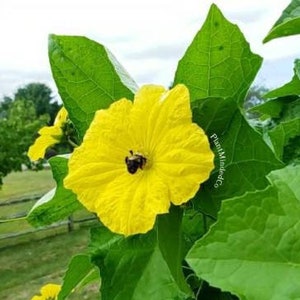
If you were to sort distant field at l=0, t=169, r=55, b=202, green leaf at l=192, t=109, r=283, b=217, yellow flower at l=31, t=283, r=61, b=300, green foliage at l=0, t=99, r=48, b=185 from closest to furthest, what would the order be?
green leaf at l=192, t=109, r=283, b=217 < yellow flower at l=31, t=283, r=61, b=300 < green foliage at l=0, t=99, r=48, b=185 < distant field at l=0, t=169, r=55, b=202

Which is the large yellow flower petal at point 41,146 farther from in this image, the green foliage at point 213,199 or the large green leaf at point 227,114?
the large green leaf at point 227,114

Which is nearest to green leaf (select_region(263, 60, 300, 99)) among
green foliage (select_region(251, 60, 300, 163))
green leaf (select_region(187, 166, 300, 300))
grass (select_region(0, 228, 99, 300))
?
green foliage (select_region(251, 60, 300, 163))

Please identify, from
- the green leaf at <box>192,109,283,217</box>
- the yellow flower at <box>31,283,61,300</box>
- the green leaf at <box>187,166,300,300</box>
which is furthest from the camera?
the yellow flower at <box>31,283,61,300</box>

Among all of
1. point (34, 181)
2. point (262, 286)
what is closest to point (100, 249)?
point (262, 286)

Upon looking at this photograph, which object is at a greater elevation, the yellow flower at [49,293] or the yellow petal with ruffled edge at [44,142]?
the yellow petal with ruffled edge at [44,142]

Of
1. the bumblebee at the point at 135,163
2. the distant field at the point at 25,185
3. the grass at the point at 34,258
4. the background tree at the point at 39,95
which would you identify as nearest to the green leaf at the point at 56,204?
the bumblebee at the point at 135,163

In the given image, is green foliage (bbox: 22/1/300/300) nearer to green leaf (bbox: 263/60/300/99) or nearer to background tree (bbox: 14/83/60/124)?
green leaf (bbox: 263/60/300/99)

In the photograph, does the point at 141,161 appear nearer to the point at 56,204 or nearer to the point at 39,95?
the point at 56,204
